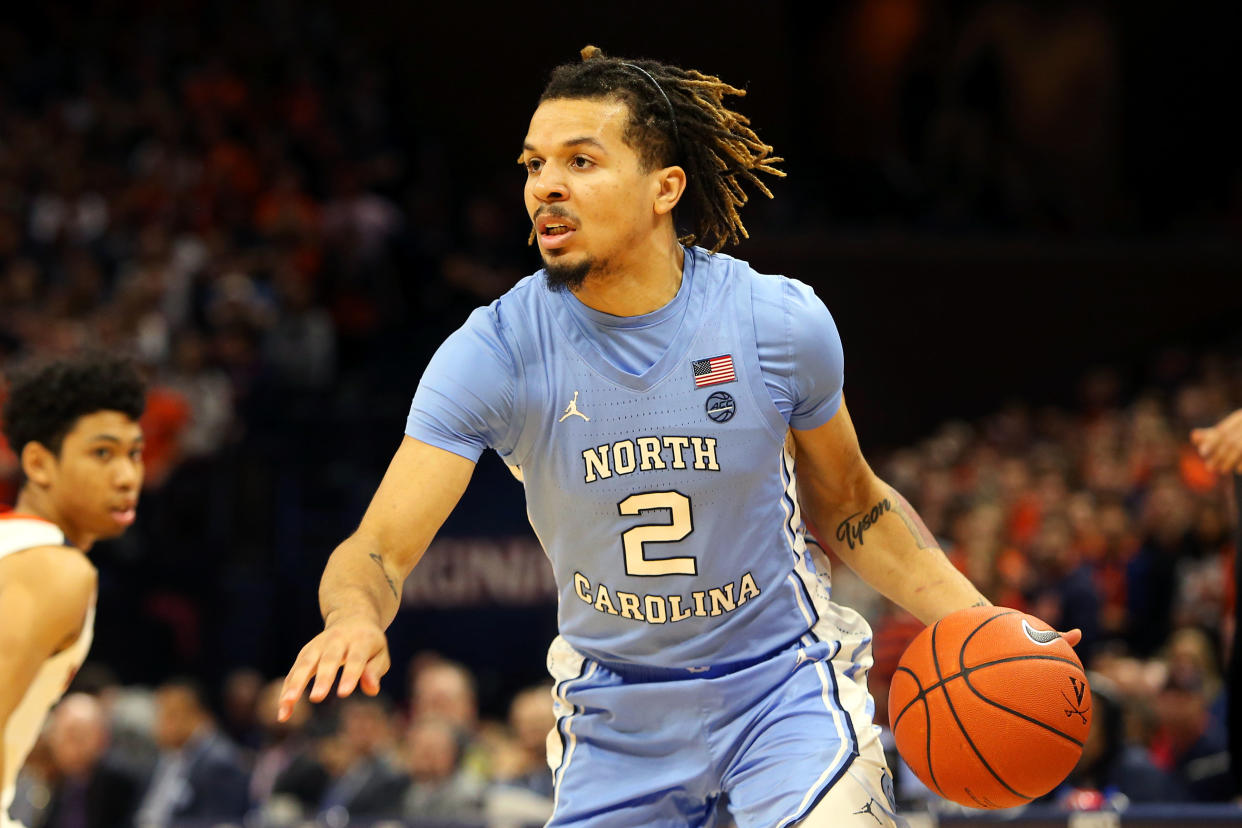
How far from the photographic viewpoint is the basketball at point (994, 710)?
11.3 feet

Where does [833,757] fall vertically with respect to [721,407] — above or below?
below

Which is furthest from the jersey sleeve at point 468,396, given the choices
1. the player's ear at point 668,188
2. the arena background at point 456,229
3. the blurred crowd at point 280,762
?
the arena background at point 456,229

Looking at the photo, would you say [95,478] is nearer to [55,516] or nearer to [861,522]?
[55,516]

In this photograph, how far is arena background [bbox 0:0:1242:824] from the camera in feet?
33.9

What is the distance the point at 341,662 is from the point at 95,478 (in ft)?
6.08

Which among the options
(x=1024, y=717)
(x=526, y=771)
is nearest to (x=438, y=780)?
(x=526, y=771)

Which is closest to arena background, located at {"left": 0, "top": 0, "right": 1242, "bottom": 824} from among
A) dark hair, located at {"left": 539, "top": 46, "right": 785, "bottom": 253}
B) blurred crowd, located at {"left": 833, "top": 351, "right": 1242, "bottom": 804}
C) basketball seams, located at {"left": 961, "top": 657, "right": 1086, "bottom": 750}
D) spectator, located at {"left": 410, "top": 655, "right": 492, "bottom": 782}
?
blurred crowd, located at {"left": 833, "top": 351, "right": 1242, "bottom": 804}

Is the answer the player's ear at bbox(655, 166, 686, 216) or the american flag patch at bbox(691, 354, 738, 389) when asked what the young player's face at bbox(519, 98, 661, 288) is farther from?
the american flag patch at bbox(691, 354, 738, 389)

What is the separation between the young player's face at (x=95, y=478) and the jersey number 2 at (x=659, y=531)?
5.22 feet

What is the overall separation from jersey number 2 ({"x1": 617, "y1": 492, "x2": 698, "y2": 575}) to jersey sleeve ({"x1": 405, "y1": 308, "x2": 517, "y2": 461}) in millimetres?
334

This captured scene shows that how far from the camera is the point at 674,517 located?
3518 millimetres

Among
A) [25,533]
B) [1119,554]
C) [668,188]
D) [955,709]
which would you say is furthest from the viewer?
[1119,554]

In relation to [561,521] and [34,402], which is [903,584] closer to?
[561,521]

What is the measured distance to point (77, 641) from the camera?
4.08 meters
